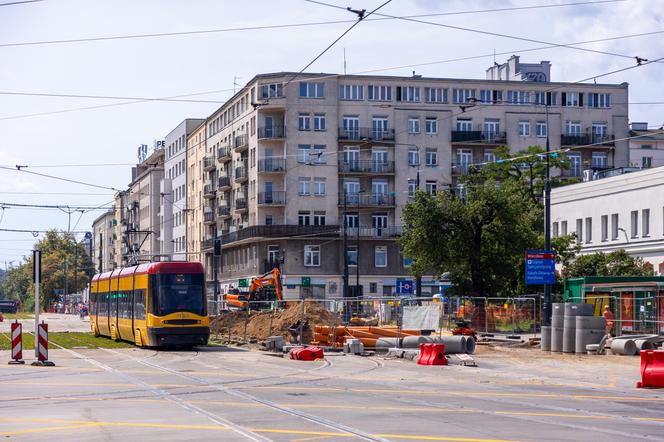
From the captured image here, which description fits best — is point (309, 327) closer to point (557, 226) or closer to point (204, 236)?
point (557, 226)

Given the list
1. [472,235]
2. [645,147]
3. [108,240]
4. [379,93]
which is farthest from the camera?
[108,240]

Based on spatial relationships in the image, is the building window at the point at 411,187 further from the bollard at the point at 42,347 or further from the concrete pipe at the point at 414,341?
the bollard at the point at 42,347

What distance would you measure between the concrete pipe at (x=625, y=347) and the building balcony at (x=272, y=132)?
5374cm

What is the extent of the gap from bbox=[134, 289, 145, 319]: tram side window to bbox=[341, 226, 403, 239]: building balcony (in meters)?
46.6

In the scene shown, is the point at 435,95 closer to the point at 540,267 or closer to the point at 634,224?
the point at 634,224

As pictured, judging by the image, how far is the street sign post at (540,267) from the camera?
42.0 m

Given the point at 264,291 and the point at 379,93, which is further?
the point at 379,93

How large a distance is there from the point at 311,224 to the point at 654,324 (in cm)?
4703

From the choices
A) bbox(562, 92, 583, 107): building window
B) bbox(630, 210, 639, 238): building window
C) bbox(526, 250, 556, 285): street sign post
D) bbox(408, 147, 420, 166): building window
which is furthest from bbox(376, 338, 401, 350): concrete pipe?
bbox(562, 92, 583, 107): building window

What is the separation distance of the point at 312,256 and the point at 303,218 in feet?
10.5

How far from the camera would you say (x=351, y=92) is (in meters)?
88.4

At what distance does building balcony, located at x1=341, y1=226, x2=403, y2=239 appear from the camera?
289 ft

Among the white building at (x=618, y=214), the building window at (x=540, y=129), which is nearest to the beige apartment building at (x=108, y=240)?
the building window at (x=540, y=129)

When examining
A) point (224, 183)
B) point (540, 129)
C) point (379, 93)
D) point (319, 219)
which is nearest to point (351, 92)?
point (379, 93)
